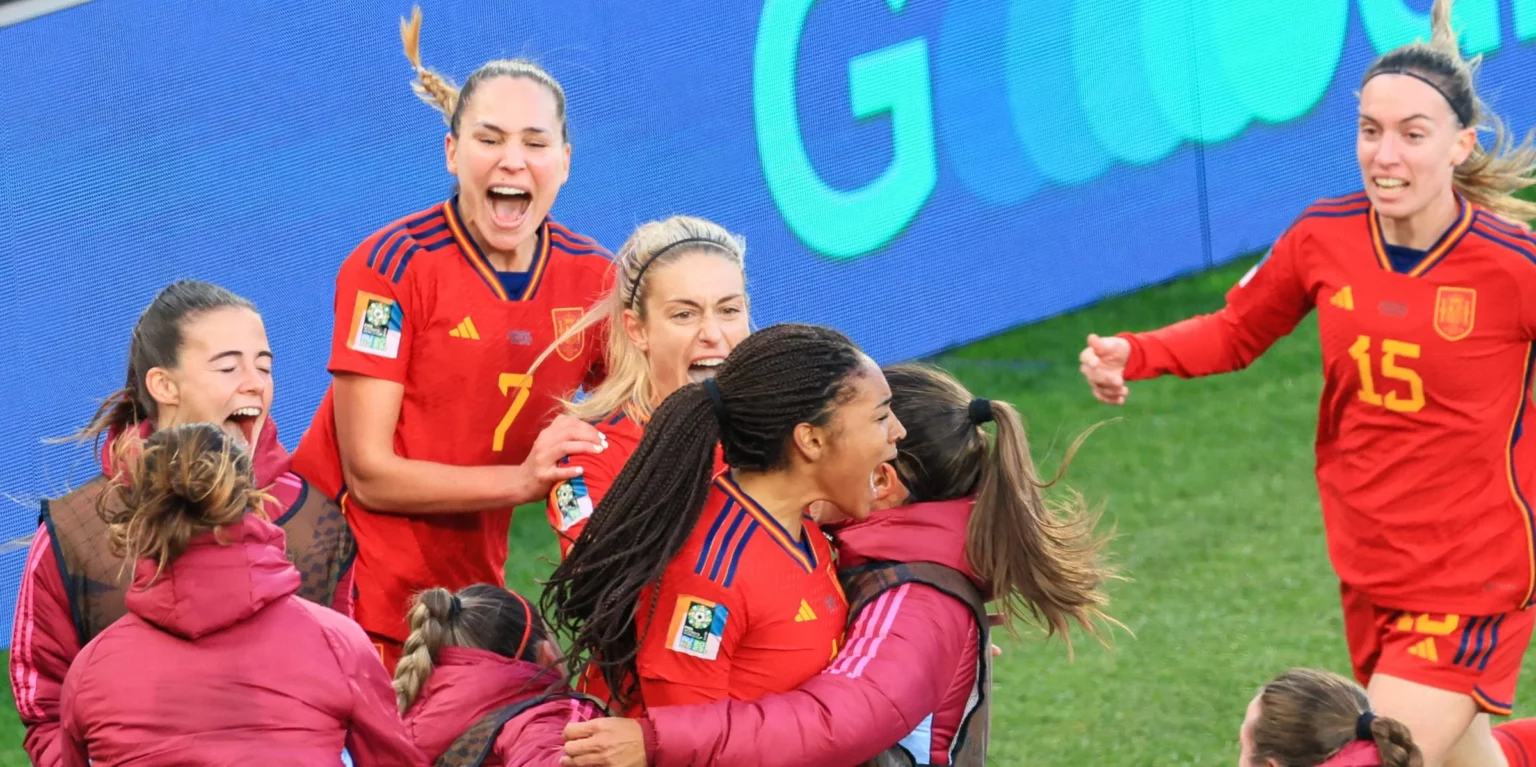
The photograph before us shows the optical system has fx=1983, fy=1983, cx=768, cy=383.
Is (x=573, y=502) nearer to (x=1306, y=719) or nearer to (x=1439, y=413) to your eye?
(x=1306, y=719)

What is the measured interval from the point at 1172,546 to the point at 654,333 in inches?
135

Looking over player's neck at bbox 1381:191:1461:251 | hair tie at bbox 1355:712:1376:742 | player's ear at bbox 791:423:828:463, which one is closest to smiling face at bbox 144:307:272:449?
Answer: player's ear at bbox 791:423:828:463

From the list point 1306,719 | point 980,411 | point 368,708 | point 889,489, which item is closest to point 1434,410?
point 1306,719

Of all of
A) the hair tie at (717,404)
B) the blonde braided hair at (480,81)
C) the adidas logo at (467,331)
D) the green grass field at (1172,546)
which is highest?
the blonde braided hair at (480,81)

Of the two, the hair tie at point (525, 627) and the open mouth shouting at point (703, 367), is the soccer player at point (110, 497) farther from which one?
the open mouth shouting at point (703, 367)

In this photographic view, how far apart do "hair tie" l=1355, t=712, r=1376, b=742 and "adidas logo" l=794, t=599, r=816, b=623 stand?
39.3 inches

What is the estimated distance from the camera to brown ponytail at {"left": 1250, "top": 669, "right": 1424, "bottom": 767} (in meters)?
3.31

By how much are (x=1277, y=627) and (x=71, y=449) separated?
3613 millimetres

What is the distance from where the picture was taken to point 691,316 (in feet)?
11.7

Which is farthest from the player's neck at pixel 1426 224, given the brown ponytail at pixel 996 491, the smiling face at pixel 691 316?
the smiling face at pixel 691 316

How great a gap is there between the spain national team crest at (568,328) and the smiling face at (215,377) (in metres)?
0.58

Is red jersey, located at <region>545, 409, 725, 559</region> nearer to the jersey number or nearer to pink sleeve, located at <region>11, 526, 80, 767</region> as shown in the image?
pink sleeve, located at <region>11, 526, 80, 767</region>

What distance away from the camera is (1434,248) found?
4051 millimetres

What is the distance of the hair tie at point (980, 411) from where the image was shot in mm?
3207
